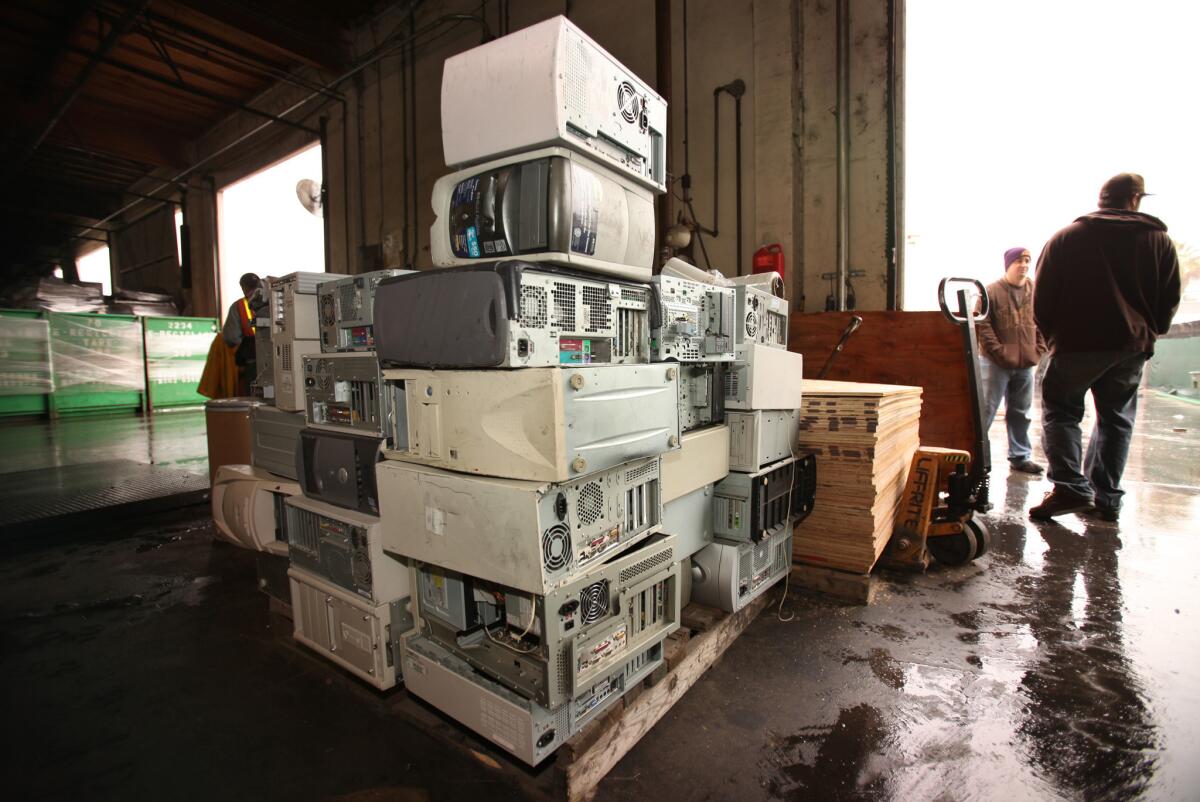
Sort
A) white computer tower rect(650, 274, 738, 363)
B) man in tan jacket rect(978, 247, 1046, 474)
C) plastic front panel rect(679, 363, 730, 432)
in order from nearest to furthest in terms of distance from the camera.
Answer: white computer tower rect(650, 274, 738, 363) → plastic front panel rect(679, 363, 730, 432) → man in tan jacket rect(978, 247, 1046, 474)

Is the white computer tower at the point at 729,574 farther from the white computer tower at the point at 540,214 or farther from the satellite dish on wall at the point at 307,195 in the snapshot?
the satellite dish on wall at the point at 307,195

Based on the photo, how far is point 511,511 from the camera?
128 cm

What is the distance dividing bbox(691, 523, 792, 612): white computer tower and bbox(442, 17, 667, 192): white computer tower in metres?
1.40

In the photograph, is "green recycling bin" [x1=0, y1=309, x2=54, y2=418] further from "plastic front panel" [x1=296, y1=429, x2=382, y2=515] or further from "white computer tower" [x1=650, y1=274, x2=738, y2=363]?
"white computer tower" [x1=650, y1=274, x2=738, y2=363]

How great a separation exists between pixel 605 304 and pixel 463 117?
27.2 inches

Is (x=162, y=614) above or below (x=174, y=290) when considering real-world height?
below

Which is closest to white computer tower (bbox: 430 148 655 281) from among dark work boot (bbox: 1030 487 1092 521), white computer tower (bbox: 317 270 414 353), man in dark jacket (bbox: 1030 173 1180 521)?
white computer tower (bbox: 317 270 414 353)

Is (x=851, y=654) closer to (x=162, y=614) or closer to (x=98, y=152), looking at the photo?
(x=162, y=614)

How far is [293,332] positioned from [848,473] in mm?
2557

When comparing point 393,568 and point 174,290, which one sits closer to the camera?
point 393,568

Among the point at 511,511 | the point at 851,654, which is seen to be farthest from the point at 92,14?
the point at 851,654

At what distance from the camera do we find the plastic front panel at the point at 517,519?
1.27m

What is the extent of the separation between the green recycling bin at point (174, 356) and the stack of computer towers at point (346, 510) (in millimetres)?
9430

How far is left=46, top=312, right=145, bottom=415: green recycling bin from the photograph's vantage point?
8523mm
